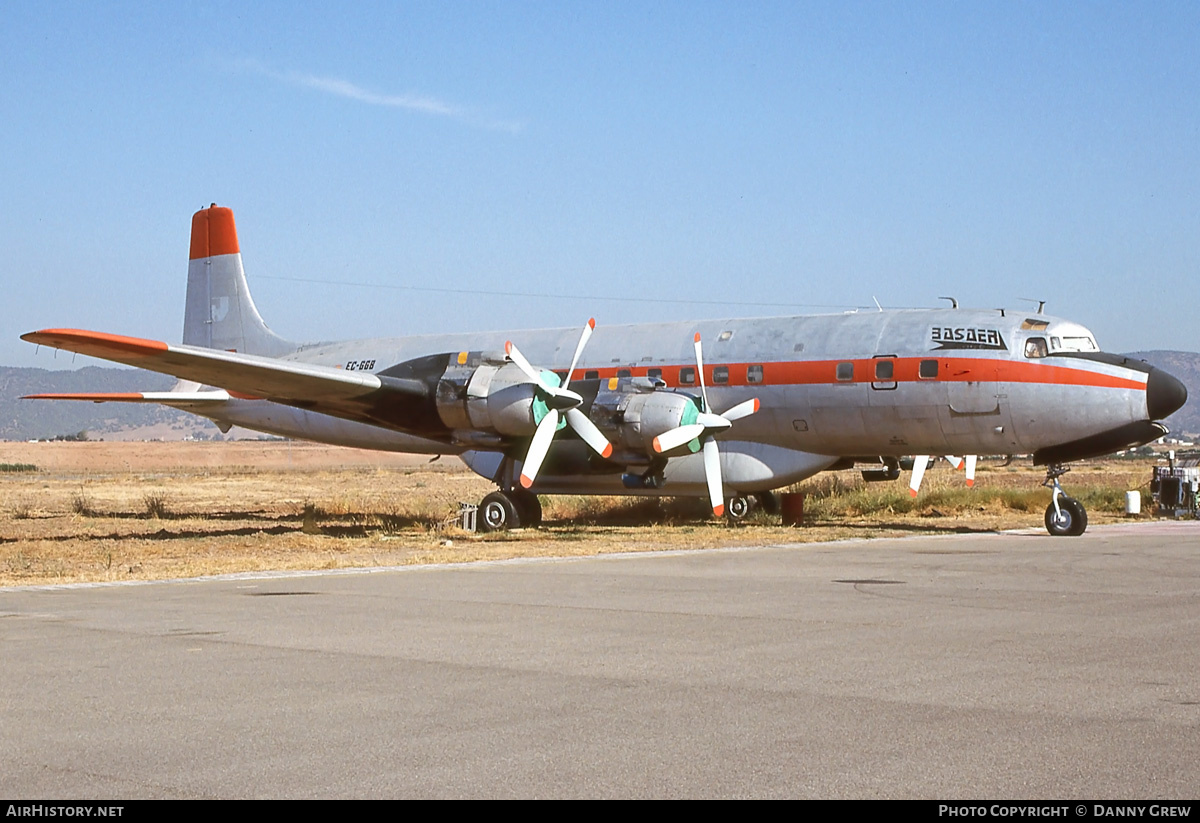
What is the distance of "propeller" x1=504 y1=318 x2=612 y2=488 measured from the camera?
2259 centimetres

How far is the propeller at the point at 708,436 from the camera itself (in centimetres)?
2236

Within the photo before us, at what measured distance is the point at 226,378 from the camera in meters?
23.6

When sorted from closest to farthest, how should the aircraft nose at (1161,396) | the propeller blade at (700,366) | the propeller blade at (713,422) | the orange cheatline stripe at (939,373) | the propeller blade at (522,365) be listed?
the aircraft nose at (1161,396), the orange cheatline stripe at (939,373), the propeller blade at (713,422), the propeller blade at (522,365), the propeller blade at (700,366)

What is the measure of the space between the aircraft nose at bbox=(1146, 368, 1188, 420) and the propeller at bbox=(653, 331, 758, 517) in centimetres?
675

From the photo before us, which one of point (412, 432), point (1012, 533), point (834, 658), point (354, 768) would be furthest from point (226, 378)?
point (354, 768)

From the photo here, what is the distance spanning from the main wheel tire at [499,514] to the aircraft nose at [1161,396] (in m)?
11.7

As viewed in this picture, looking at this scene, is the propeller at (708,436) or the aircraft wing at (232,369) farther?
the propeller at (708,436)

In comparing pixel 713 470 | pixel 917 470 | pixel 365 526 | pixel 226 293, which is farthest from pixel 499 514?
pixel 226 293

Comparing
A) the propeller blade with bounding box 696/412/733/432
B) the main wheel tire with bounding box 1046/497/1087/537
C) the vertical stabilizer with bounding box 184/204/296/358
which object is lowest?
the main wheel tire with bounding box 1046/497/1087/537

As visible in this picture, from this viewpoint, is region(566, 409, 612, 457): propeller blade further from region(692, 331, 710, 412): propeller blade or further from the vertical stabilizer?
the vertical stabilizer

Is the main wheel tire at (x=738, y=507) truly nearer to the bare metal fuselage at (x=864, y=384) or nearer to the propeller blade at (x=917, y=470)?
the bare metal fuselage at (x=864, y=384)

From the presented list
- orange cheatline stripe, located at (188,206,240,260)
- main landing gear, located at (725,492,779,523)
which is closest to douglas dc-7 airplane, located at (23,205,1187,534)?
main landing gear, located at (725,492,779,523)

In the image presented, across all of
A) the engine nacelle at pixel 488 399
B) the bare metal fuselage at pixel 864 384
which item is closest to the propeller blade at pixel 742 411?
the bare metal fuselage at pixel 864 384
